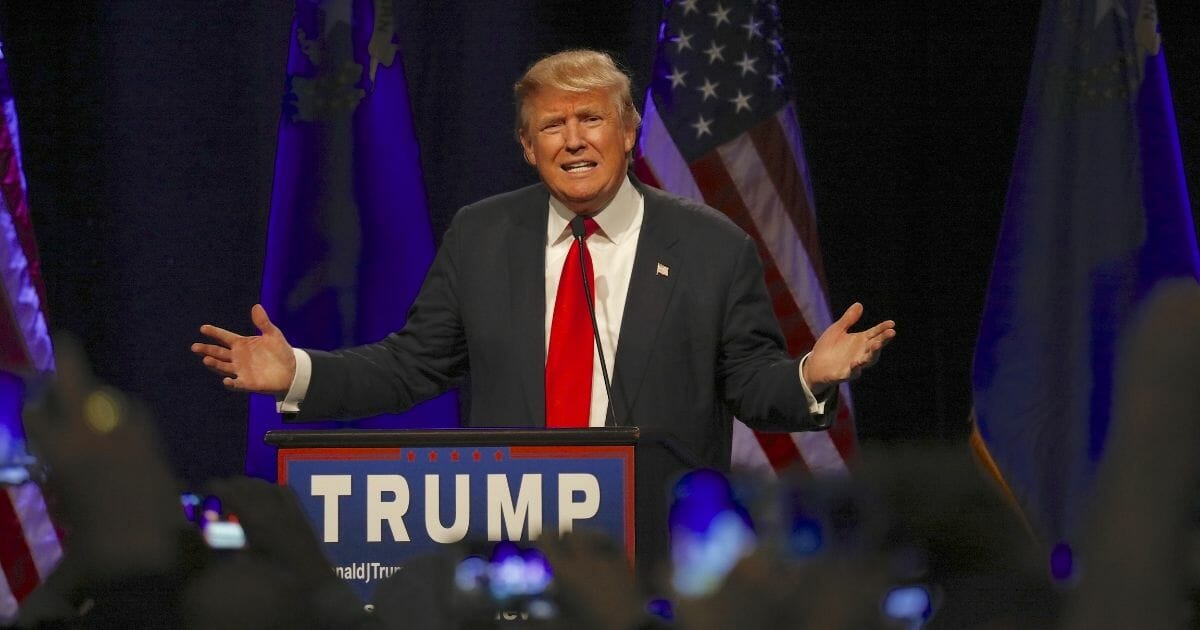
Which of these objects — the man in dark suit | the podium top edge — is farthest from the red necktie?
the podium top edge

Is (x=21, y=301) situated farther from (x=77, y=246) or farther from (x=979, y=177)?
(x=979, y=177)

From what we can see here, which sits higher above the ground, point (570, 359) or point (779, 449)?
point (570, 359)

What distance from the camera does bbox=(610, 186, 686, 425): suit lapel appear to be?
6.85 ft

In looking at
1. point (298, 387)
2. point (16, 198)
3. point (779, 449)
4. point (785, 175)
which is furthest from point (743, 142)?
point (298, 387)

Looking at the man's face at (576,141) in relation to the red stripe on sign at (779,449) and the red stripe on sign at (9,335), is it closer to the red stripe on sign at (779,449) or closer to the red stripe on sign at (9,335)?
the red stripe on sign at (779,449)

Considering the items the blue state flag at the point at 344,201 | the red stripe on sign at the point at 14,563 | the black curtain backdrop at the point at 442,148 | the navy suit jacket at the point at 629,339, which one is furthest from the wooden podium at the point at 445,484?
the black curtain backdrop at the point at 442,148

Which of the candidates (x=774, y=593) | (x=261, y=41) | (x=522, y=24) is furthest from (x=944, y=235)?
(x=774, y=593)

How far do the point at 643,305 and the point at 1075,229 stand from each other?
6.45 feet

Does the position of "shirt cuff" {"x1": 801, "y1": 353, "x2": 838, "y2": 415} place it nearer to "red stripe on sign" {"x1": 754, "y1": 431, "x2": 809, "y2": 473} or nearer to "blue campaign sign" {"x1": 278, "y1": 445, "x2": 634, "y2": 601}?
"blue campaign sign" {"x1": 278, "y1": 445, "x2": 634, "y2": 601}

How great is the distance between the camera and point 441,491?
1.23m

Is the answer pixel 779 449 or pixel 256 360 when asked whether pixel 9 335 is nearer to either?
pixel 256 360

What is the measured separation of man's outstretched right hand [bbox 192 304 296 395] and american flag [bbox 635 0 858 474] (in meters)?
2.02

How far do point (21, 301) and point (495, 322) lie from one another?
1853 millimetres

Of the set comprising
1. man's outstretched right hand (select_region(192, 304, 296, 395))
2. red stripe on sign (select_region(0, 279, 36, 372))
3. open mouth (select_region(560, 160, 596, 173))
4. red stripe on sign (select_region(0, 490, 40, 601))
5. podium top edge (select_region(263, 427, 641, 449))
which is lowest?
red stripe on sign (select_region(0, 490, 40, 601))
